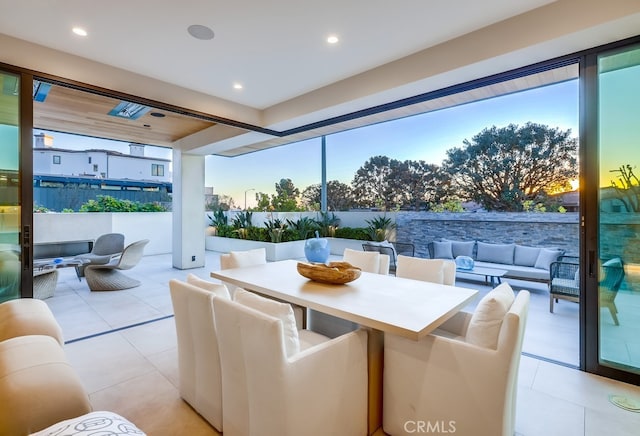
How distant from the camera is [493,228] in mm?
6527

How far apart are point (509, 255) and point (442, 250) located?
1.17 m

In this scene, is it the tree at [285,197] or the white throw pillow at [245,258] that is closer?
the white throw pillow at [245,258]

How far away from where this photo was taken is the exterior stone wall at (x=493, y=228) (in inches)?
229

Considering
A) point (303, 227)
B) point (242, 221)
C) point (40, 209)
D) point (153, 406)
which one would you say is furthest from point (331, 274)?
point (40, 209)

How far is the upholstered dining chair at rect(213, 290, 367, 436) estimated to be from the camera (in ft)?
4.69

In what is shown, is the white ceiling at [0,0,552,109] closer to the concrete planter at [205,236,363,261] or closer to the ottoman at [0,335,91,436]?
the ottoman at [0,335,91,436]

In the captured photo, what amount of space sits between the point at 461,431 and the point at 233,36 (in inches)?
132

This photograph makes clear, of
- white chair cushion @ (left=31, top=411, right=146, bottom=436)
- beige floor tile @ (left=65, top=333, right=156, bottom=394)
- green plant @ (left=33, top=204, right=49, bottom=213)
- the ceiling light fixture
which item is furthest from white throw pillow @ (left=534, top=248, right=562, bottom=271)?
green plant @ (left=33, top=204, right=49, bottom=213)

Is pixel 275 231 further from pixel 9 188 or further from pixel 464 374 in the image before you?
pixel 464 374

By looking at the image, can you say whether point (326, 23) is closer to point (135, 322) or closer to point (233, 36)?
point (233, 36)

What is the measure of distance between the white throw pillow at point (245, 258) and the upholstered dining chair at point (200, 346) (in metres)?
1.12

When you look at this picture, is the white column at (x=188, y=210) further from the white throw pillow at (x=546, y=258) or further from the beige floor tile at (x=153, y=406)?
the white throw pillow at (x=546, y=258)

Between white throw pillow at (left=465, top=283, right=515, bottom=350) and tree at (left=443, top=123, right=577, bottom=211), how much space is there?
6.14 metres

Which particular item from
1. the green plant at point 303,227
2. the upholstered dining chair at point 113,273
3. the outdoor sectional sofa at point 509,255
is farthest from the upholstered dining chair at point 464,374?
the green plant at point 303,227
